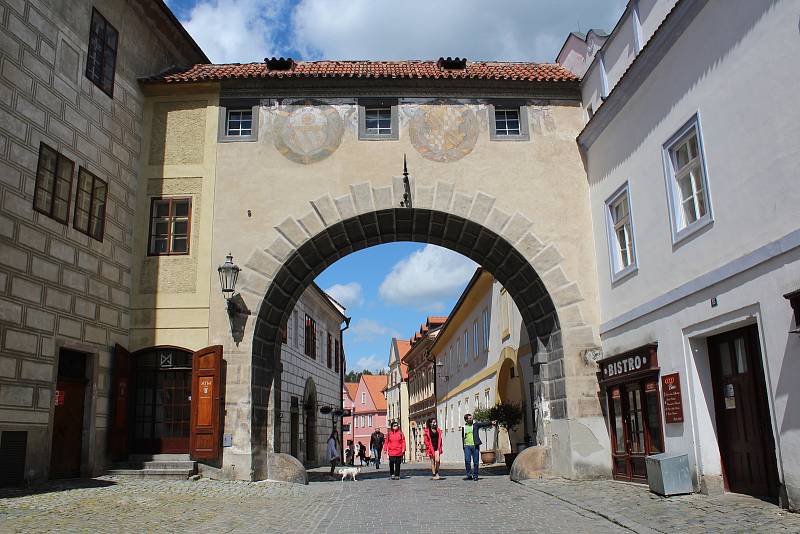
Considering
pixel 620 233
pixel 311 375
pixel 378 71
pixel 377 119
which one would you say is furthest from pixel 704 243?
pixel 311 375

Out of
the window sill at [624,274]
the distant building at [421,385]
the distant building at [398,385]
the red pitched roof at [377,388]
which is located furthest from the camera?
the red pitched roof at [377,388]

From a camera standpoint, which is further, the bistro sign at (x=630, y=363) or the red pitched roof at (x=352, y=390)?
the red pitched roof at (x=352, y=390)

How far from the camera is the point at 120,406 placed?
13.6 meters

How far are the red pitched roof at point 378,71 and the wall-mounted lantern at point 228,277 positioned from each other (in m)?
4.19

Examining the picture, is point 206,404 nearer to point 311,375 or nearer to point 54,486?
point 54,486

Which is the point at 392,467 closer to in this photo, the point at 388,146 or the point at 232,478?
the point at 232,478

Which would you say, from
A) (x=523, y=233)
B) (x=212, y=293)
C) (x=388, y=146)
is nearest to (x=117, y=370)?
(x=212, y=293)

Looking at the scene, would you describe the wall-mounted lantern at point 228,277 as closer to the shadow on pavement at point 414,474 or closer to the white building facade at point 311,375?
the shadow on pavement at point 414,474

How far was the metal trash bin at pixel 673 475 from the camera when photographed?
33.1ft

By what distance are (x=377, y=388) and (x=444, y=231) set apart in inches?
2691

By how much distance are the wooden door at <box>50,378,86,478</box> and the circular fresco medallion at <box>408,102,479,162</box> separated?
8.31 m

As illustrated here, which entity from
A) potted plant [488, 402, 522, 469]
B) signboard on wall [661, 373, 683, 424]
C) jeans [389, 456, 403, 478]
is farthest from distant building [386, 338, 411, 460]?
signboard on wall [661, 373, 683, 424]

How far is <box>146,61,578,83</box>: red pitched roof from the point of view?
50.7 ft

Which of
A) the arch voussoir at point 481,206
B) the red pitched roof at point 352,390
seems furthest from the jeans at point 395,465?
the red pitched roof at point 352,390
